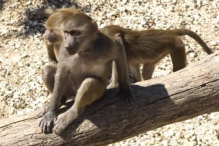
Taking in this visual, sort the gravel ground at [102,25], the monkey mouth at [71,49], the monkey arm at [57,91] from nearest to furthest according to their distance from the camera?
the monkey mouth at [71,49], the monkey arm at [57,91], the gravel ground at [102,25]

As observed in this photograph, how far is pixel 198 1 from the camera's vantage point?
6.52 m

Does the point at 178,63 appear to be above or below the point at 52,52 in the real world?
below

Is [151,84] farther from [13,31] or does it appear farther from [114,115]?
[13,31]

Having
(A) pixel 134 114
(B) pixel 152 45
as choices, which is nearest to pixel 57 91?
(A) pixel 134 114

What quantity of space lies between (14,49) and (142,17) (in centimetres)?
220

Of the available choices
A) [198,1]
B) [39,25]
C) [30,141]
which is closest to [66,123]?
[30,141]

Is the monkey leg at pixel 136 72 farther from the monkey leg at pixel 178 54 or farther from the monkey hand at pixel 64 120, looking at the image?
the monkey hand at pixel 64 120

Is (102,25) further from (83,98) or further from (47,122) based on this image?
(47,122)

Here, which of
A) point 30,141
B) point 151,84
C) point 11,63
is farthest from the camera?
point 11,63

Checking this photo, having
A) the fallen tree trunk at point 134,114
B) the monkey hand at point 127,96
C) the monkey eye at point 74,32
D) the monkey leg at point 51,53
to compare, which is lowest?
the fallen tree trunk at point 134,114

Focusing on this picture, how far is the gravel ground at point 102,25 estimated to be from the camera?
4.84m

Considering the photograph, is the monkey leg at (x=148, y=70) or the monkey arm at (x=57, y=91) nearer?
the monkey arm at (x=57, y=91)

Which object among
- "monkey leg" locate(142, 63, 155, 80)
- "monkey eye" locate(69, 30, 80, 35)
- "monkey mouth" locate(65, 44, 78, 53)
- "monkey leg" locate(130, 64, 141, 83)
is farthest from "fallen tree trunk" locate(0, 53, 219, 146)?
"monkey leg" locate(130, 64, 141, 83)

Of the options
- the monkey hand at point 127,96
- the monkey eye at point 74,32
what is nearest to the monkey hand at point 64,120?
the monkey hand at point 127,96
